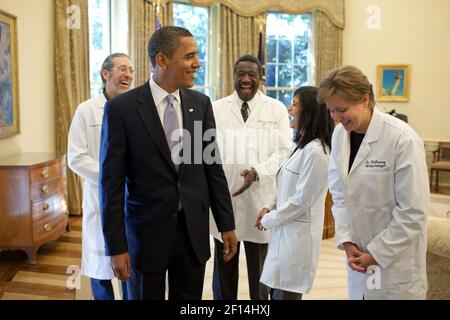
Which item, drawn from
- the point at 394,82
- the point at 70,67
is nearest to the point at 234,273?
the point at 70,67

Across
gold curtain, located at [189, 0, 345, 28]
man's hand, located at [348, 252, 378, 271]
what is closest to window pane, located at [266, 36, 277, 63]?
gold curtain, located at [189, 0, 345, 28]

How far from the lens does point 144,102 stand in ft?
5.69

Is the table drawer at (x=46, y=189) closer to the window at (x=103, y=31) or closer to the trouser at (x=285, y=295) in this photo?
the window at (x=103, y=31)

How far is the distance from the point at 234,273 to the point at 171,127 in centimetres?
125

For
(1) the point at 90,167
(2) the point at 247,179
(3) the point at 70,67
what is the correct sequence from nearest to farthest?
(1) the point at 90,167 → (2) the point at 247,179 → (3) the point at 70,67

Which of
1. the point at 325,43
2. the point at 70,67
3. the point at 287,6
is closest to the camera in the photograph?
the point at 70,67

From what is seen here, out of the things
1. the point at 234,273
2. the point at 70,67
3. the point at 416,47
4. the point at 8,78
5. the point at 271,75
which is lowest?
the point at 234,273

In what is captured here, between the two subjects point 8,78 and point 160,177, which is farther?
point 8,78

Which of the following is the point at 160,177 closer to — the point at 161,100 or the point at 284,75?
the point at 161,100

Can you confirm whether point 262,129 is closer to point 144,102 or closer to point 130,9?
point 144,102

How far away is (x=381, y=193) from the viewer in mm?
1693

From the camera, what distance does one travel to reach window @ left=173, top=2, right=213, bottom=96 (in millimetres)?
7371

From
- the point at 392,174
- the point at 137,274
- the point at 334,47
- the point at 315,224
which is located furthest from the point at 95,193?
the point at 334,47
